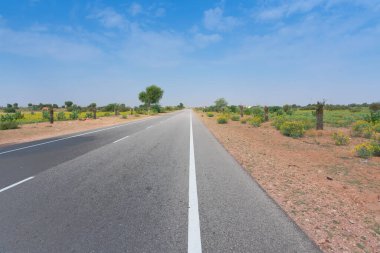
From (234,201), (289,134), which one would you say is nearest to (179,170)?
(234,201)

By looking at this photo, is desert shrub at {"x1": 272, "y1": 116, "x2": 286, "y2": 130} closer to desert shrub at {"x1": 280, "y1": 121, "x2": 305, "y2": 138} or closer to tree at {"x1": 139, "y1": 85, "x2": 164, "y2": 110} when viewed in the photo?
desert shrub at {"x1": 280, "y1": 121, "x2": 305, "y2": 138}

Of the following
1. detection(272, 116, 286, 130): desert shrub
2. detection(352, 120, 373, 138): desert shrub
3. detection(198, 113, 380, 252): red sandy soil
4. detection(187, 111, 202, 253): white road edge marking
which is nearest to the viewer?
detection(187, 111, 202, 253): white road edge marking

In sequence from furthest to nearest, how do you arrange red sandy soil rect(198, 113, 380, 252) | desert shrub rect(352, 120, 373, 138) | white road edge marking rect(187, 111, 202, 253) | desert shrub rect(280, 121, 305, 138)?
desert shrub rect(280, 121, 305, 138) < desert shrub rect(352, 120, 373, 138) < red sandy soil rect(198, 113, 380, 252) < white road edge marking rect(187, 111, 202, 253)

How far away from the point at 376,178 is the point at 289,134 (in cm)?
1009

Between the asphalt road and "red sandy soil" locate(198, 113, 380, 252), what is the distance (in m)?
0.38

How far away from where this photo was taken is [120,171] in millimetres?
6938

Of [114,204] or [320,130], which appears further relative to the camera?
[320,130]

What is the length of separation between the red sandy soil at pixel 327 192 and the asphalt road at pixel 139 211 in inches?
15.0

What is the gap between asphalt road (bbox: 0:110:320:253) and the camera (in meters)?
3.18

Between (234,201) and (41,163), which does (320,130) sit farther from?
(41,163)

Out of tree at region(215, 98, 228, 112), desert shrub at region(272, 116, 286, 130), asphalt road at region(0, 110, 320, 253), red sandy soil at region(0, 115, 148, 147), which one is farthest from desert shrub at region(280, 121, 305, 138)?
tree at region(215, 98, 228, 112)

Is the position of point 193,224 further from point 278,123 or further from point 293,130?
point 278,123

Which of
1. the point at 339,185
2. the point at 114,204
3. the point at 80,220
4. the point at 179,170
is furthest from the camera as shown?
the point at 179,170

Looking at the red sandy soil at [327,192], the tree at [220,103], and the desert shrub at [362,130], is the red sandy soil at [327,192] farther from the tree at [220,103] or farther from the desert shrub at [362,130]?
the tree at [220,103]
